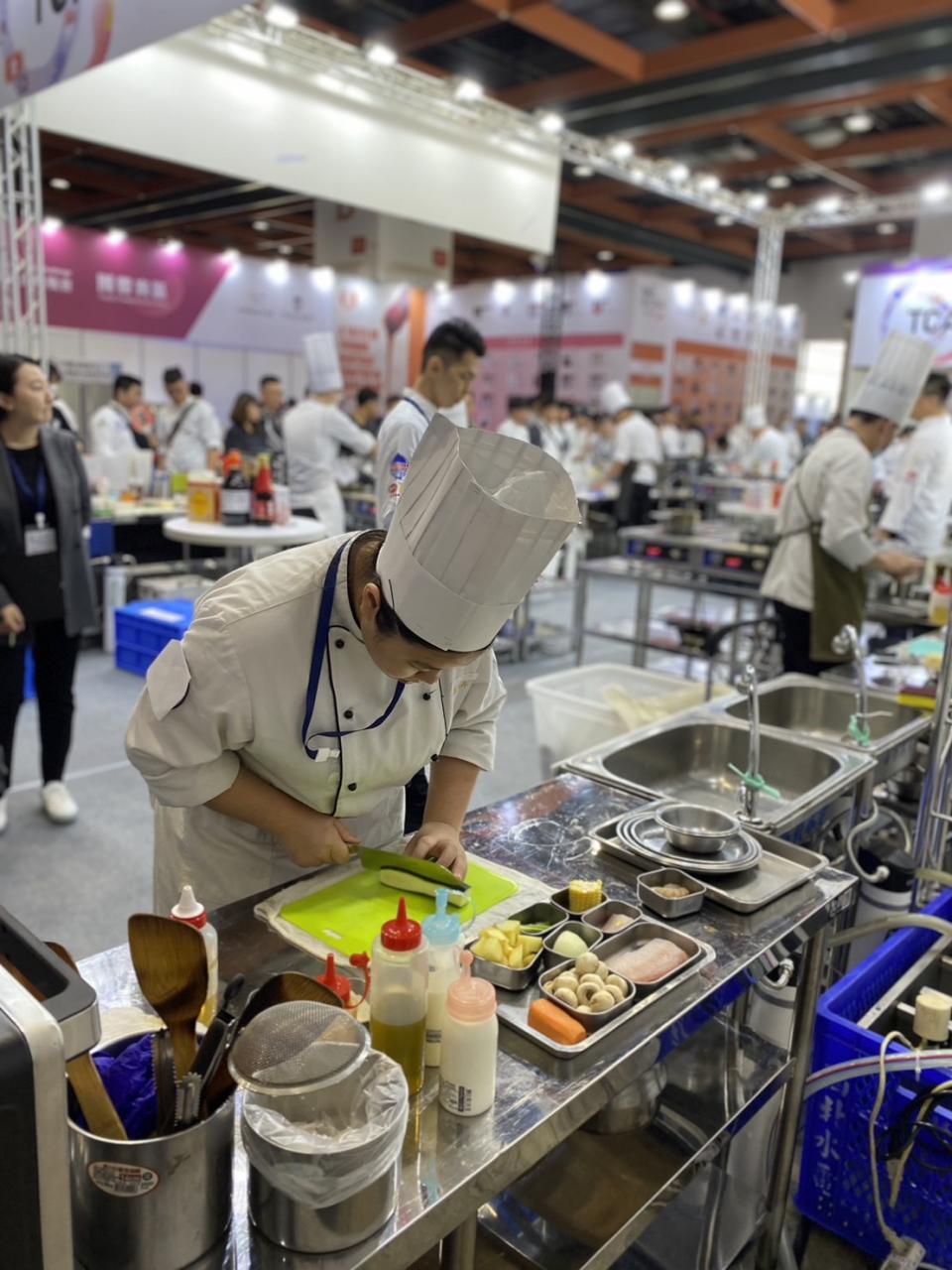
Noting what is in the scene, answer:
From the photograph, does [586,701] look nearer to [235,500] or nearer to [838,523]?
[838,523]

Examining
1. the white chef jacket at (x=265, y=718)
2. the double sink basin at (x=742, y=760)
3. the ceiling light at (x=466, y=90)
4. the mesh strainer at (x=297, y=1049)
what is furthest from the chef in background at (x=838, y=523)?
the ceiling light at (x=466, y=90)

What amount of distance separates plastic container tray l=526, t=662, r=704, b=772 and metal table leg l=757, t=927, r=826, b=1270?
149cm

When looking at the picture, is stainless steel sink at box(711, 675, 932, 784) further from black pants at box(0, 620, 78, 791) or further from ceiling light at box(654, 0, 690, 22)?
ceiling light at box(654, 0, 690, 22)

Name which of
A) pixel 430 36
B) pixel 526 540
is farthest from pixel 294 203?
pixel 526 540

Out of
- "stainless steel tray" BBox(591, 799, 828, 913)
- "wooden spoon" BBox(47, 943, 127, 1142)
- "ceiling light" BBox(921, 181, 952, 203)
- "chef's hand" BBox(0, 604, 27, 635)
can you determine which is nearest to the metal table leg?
"stainless steel tray" BBox(591, 799, 828, 913)

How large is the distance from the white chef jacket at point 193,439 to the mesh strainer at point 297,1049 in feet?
24.2

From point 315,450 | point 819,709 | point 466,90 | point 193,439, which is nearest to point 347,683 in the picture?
point 819,709

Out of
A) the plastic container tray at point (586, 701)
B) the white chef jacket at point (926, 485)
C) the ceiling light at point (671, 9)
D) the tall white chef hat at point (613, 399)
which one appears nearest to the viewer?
the plastic container tray at point (586, 701)

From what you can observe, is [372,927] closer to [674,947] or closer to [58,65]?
[674,947]

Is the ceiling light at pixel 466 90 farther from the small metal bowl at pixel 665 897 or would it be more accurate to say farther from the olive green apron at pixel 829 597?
the small metal bowl at pixel 665 897

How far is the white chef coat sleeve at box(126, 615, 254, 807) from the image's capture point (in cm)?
128

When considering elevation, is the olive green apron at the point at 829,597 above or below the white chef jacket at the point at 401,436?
below

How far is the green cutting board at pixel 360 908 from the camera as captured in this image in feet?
4.19

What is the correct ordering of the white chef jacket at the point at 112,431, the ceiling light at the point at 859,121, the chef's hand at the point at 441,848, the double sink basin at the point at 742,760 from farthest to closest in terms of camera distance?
the ceiling light at the point at 859,121, the white chef jacket at the point at 112,431, the double sink basin at the point at 742,760, the chef's hand at the point at 441,848
